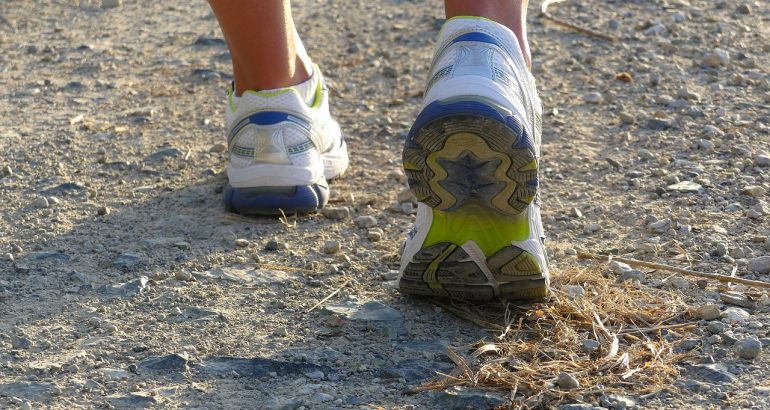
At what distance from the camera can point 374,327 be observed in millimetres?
2041

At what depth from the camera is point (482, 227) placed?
1936 mm

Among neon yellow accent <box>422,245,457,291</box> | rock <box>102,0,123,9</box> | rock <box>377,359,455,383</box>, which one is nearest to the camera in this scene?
rock <box>377,359,455,383</box>

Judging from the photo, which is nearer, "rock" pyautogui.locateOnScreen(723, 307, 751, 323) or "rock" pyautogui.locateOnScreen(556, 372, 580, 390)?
"rock" pyautogui.locateOnScreen(556, 372, 580, 390)

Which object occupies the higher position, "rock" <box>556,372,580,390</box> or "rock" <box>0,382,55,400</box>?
"rock" <box>556,372,580,390</box>

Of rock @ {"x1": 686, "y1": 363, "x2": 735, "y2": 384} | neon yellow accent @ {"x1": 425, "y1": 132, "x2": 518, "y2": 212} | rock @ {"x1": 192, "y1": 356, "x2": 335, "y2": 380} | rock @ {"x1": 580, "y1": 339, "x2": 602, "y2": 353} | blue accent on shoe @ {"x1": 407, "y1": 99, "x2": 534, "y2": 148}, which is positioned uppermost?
blue accent on shoe @ {"x1": 407, "y1": 99, "x2": 534, "y2": 148}

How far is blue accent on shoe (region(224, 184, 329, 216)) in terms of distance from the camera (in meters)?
2.61

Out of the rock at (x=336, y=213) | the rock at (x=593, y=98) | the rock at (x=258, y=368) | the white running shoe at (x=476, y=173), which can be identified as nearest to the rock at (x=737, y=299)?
the white running shoe at (x=476, y=173)

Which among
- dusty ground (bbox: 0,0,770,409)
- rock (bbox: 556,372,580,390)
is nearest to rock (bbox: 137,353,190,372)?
dusty ground (bbox: 0,0,770,409)

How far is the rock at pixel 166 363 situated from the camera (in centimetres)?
189

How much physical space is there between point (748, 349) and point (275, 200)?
3.93 feet

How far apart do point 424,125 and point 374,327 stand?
466 millimetres

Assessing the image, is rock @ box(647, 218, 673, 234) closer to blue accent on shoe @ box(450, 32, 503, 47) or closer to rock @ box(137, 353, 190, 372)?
blue accent on shoe @ box(450, 32, 503, 47)

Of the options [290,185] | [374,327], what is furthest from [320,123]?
[374,327]

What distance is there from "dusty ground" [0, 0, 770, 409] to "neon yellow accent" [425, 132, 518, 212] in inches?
11.7
